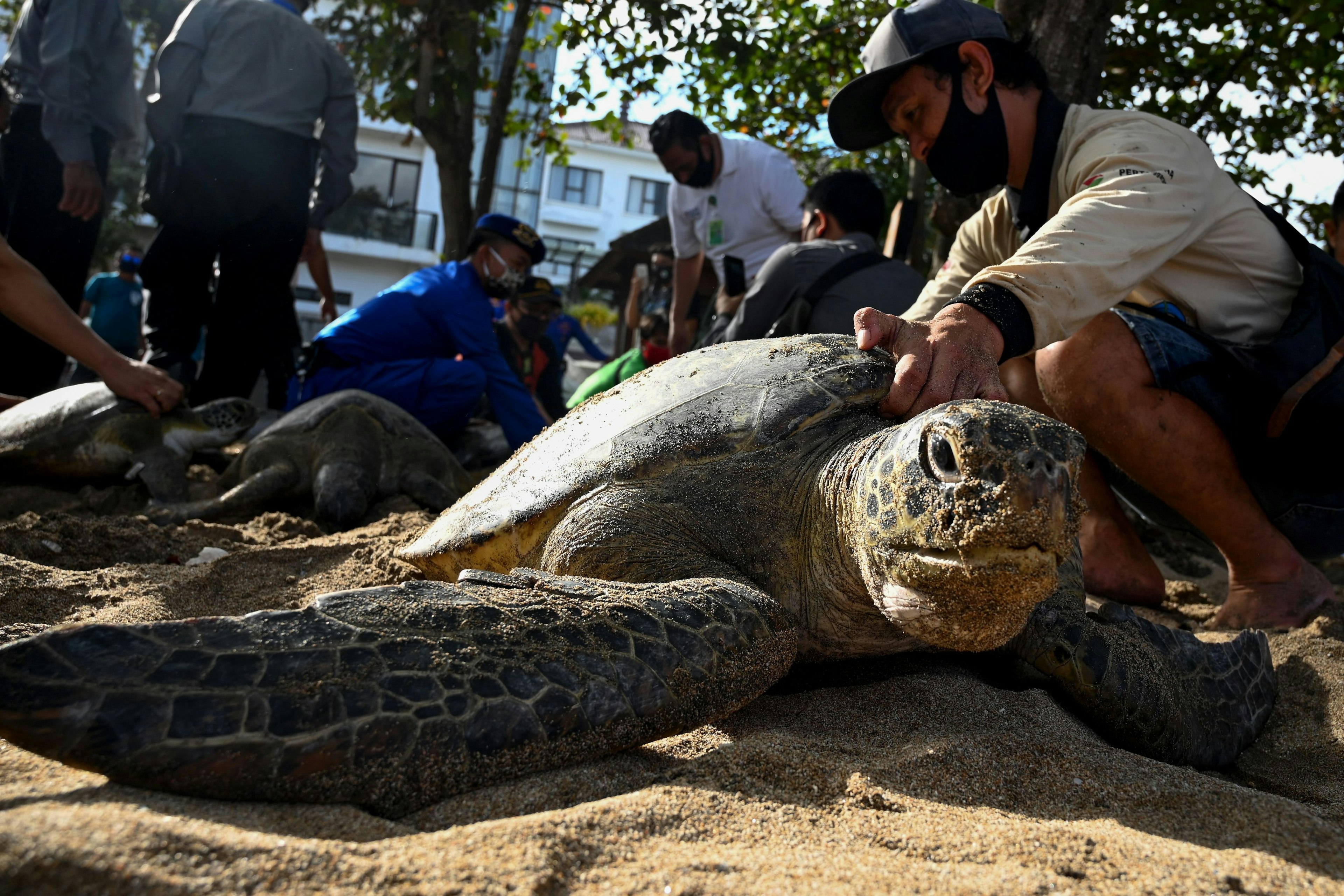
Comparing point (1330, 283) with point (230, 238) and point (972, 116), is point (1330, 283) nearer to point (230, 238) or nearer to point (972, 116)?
point (972, 116)

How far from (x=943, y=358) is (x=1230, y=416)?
1.27 meters

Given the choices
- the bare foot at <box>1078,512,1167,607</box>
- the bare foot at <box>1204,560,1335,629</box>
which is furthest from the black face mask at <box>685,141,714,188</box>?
the bare foot at <box>1204,560,1335,629</box>

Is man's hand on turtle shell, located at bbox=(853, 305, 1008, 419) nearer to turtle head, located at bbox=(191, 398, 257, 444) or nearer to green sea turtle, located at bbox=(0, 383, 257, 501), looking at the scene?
green sea turtle, located at bbox=(0, 383, 257, 501)

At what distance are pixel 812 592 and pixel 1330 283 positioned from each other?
190cm

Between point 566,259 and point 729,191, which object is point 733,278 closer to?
point 729,191

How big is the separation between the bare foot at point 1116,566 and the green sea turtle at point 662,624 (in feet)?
2.79

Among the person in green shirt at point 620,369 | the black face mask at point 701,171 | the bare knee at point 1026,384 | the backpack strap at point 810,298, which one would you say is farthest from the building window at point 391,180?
the bare knee at point 1026,384

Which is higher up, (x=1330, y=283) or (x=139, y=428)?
(x=1330, y=283)

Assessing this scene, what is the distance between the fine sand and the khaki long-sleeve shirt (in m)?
0.88

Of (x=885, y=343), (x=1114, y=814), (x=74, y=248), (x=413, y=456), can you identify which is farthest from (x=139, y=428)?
(x=1114, y=814)

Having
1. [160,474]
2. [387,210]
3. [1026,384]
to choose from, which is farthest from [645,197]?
[1026,384]

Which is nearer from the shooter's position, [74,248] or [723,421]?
[723,421]

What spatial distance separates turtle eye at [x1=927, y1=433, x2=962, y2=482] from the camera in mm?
1323

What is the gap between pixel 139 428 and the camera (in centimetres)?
376
